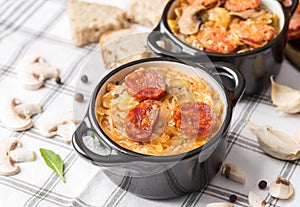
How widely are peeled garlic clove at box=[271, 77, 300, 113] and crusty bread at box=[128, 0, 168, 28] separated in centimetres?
79

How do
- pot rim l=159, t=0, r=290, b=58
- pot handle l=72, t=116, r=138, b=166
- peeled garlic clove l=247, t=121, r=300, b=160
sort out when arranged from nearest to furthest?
pot handle l=72, t=116, r=138, b=166, peeled garlic clove l=247, t=121, r=300, b=160, pot rim l=159, t=0, r=290, b=58

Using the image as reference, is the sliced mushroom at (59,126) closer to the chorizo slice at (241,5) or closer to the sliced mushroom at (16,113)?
the sliced mushroom at (16,113)

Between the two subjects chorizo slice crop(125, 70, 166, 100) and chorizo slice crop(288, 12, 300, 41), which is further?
chorizo slice crop(288, 12, 300, 41)

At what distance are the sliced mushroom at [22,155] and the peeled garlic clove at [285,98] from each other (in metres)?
1.10

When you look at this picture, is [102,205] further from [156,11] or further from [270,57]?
[156,11]

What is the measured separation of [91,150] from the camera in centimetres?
224

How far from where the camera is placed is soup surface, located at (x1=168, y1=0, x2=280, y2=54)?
271 centimetres

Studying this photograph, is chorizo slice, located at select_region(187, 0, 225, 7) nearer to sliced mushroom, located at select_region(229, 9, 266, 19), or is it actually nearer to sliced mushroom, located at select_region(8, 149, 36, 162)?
sliced mushroom, located at select_region(229, 9, 266, 19)

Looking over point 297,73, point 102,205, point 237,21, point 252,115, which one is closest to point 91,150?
point 102,205

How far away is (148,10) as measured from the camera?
3217 mm

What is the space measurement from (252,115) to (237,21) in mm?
452

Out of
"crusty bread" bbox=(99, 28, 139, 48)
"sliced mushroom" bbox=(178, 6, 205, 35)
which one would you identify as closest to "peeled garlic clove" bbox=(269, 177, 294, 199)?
"sliced mushroom" bbox=(178, 6, 205, 35)

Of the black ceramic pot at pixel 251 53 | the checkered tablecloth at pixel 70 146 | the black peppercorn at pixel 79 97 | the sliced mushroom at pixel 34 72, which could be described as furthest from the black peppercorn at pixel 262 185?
the sliced mushroom at pixel 34 72

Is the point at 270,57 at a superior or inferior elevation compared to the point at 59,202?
superior
